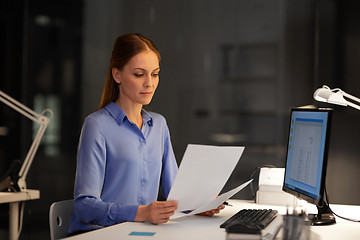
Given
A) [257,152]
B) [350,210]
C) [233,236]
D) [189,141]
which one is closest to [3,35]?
[189,141]

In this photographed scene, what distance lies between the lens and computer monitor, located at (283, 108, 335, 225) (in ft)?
5.74

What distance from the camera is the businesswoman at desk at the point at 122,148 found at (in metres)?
1.95

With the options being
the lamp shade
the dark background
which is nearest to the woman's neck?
the lamp shade

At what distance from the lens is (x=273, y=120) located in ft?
12.9

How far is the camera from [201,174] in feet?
6.06

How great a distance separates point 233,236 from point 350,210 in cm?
130

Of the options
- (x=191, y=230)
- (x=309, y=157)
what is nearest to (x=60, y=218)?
(x=191, y=230)

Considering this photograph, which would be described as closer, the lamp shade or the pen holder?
the pen holder

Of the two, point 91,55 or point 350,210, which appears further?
point 91,55

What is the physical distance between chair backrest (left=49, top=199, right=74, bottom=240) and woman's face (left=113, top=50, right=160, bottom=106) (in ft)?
1.72

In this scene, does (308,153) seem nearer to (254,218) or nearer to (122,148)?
(254,218)

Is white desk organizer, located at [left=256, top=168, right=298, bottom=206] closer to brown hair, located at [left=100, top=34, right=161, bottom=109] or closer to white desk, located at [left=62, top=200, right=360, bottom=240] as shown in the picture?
white desk, located at [left=62, top=200, right=360, bottom=240]

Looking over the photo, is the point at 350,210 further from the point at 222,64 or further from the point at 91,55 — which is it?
the point at 91,55

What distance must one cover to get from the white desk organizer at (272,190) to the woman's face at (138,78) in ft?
2.49
